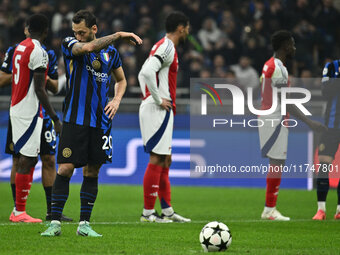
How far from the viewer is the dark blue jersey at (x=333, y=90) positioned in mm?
8930

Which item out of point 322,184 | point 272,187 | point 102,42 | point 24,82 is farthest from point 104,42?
point 322,184

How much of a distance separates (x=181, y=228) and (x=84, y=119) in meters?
1.86

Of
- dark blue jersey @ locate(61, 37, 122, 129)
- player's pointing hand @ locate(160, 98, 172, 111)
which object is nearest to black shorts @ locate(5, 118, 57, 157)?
player's pointing hand @ locate(160, 98, 172, 111)

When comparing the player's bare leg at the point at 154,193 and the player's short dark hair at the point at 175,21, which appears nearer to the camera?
the player's bare leg at the point at 154,193

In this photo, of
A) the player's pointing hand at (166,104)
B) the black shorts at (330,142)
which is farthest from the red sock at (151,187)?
the black shorts at (330,142)

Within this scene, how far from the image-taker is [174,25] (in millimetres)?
8688

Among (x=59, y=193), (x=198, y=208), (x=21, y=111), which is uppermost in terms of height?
(x=21, y=111)

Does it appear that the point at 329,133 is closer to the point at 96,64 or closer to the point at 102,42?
the point at 96,64

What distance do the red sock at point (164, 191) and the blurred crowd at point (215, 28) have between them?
6.84 meters

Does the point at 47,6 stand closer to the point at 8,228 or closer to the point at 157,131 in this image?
the point at 157,131

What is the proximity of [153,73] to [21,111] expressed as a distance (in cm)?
158

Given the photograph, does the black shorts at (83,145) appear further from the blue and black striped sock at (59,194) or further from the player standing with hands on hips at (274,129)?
the player standing with hands on hips at (274,129)

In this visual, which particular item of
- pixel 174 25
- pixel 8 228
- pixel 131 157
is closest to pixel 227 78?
pixel 131 157

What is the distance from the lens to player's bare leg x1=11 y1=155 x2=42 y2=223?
7969mm
